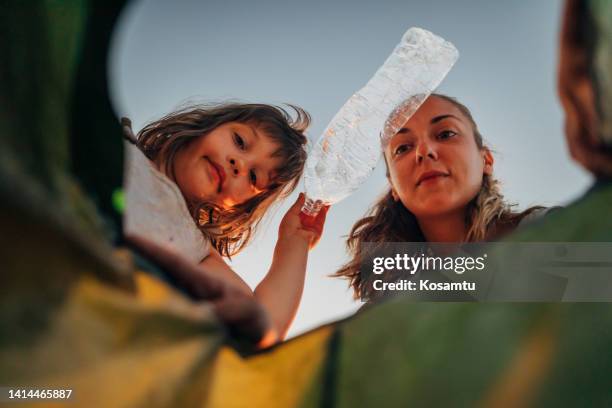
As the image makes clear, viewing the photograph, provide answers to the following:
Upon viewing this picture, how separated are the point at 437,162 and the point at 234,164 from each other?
451mm

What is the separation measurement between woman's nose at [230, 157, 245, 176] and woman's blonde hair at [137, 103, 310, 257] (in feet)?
0.23

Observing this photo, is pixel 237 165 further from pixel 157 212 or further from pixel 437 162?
pixel 437 162

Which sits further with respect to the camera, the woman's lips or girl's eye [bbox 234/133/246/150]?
girl's eye [bbox 234/133/246/150]

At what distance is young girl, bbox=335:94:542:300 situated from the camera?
1.19 m

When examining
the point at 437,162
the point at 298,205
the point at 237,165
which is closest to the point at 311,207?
the point at 298,205

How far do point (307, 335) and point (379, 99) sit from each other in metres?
0.57

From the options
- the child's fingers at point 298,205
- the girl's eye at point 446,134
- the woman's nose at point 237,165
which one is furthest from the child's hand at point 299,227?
the girl's eye at point 446,134

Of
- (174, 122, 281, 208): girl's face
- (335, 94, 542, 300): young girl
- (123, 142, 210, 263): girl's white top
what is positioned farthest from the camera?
(174, 122, 281, 208): girl's face

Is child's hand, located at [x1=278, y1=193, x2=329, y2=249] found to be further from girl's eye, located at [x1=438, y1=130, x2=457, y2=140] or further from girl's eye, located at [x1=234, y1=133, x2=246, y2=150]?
girl's eye, located at [x1=438, y1=130, x2=457, y2=140]

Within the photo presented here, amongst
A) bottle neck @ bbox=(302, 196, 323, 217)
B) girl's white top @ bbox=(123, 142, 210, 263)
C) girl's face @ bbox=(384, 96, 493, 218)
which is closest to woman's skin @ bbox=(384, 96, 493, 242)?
girl's face @ bbox=(384, 96, 493, 218)

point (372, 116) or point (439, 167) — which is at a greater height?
point (372, 116)

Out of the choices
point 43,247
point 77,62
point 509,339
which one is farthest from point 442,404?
point 77,62

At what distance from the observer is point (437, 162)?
122 cm

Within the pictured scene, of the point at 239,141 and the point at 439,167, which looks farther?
the point at 239,141
